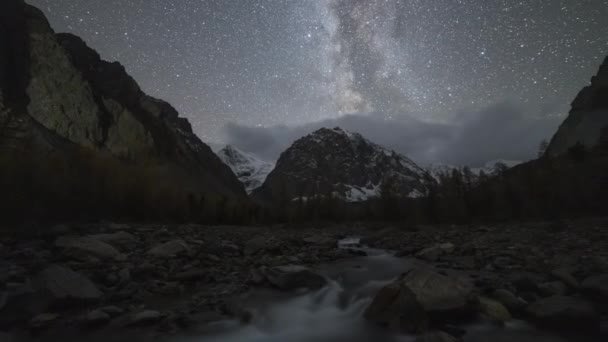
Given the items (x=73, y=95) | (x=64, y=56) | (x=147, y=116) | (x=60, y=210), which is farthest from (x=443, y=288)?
(x=147, y=116)

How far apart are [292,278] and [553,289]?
18.2 ft

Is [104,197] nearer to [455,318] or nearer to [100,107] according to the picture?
[455,318]

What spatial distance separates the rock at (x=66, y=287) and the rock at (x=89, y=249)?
1847 millimetres

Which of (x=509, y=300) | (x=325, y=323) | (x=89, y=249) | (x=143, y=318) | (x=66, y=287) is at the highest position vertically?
(x=89, y=249)

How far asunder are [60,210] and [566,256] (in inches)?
862

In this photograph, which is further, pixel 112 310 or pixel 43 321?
pixel 112 310

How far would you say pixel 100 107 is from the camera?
94.3m

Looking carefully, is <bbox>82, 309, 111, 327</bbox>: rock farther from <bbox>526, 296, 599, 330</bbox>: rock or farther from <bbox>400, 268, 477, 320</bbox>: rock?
<bbox>526, 296, 599, 330</bbox>: rock

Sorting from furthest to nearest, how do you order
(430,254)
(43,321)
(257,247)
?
(257,247) < (430,254) < (43,321)

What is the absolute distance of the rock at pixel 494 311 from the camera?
207 inches

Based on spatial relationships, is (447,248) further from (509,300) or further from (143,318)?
(143,318)

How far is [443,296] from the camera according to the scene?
534 centimetres

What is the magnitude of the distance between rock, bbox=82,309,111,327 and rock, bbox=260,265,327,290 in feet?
12.0

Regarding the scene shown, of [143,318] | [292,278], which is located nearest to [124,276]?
[143,318]
